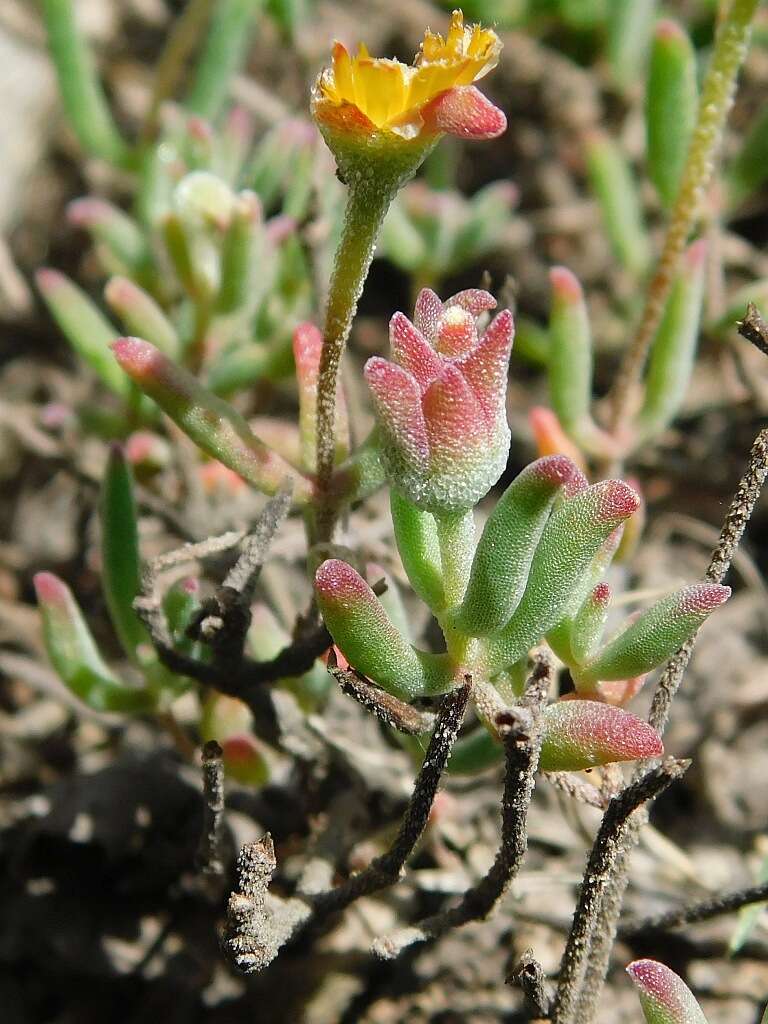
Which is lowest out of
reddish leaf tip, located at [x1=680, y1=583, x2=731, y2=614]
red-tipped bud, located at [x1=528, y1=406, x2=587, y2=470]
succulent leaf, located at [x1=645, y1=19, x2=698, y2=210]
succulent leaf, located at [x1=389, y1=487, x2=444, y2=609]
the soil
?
the soil

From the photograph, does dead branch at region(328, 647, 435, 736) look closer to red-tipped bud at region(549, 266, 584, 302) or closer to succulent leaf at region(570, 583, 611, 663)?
succulent leaf at region(570, 583, 611, 663)

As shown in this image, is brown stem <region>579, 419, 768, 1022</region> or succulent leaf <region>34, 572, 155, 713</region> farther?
succulent leaf <region>34, 572, 155, 713</region>

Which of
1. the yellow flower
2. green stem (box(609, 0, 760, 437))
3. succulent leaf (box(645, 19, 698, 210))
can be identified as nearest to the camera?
the yellow flower

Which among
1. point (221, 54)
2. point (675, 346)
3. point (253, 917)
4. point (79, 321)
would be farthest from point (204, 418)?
point (221, 54)

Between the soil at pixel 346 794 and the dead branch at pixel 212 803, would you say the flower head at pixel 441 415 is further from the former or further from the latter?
the soil at pixel 346 794

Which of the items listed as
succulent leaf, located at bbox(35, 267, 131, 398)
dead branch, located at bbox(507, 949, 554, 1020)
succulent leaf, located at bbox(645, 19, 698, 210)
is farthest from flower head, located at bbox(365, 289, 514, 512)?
succulent leaf, located at bbox(645, 19, 698, 210)

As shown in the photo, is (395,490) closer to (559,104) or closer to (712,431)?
(712,431)

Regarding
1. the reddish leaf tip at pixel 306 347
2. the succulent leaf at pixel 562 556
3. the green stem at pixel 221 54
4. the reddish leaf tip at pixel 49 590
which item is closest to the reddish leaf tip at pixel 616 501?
the succulent leaf at pixel 562 556
